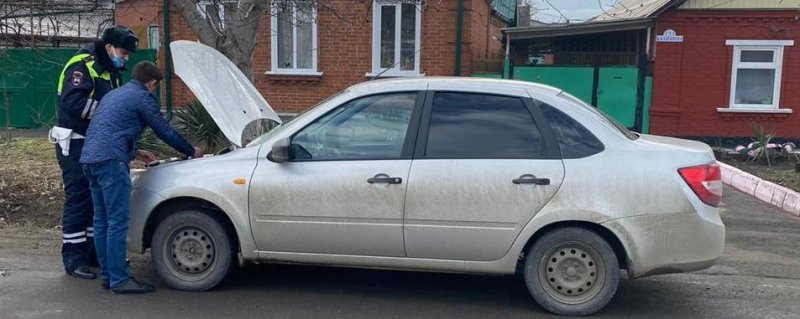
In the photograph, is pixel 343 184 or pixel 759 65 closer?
pixel 343 184

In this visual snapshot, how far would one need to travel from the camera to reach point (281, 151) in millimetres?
4914

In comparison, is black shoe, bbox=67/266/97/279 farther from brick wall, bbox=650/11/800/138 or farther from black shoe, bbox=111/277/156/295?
brick wall, bbox=650/11/800/138

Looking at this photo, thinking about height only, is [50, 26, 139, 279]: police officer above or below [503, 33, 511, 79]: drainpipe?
below

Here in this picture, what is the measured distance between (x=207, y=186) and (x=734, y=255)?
4.79 m

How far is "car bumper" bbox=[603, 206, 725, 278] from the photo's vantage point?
4.64m

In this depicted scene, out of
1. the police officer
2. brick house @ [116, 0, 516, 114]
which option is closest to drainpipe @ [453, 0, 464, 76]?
brick house @ [116, 0, 516, 114]

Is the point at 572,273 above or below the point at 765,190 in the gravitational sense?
above

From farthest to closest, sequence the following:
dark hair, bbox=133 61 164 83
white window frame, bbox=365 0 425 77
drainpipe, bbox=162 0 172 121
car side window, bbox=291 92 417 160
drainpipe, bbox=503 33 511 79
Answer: drainpipe, bbox=162 0 172 121
white window frame, bbox=365 0 425 77
drainpipe, bbox=503 33 511 79
dark hair, bbox=133 61 164 83
car side window, bbox=291 92 417 160

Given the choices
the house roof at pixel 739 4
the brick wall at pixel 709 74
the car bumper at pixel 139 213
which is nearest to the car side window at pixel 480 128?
the car bumper at pixel 139 213

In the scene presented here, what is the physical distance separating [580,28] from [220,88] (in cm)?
982

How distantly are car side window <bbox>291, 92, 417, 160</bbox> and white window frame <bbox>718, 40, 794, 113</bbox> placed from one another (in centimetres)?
1178

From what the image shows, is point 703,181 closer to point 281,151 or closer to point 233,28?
point 281,151

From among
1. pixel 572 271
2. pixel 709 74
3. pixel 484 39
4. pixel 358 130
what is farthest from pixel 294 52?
pixel 572 271

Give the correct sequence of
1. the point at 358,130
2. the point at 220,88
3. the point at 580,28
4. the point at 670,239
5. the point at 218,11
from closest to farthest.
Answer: the point at 670,239 < the point at 358,130 < the point at 220,88 < the point at 218,11 < the point at 580,28
